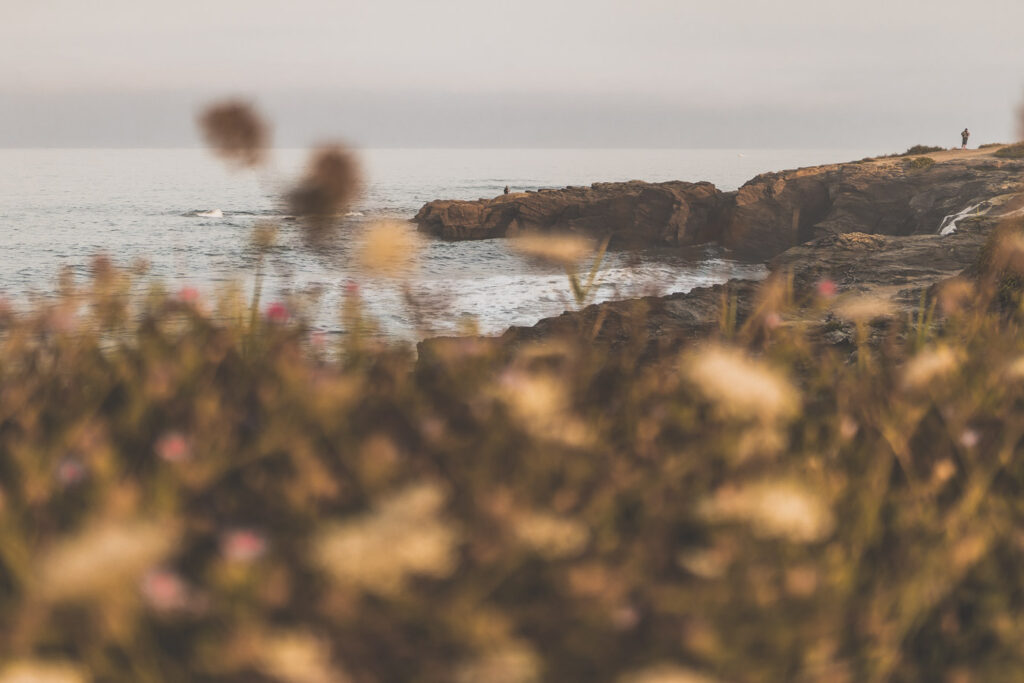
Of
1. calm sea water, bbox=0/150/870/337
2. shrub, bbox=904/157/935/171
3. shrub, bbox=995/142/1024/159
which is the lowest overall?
calm sea water, bbox=0/150/870/337

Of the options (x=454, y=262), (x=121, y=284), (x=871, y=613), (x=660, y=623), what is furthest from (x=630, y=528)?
(x=454, y=262)

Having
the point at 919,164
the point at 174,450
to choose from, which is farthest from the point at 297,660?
the point at 919,164

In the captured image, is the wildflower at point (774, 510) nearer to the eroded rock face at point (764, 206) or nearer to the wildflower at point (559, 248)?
the wildflower at point (559, 248)

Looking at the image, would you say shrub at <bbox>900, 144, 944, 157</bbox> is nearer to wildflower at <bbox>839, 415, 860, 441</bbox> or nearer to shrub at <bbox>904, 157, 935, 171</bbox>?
shrub at <bbox>904, 157, 935, 171</bbox>

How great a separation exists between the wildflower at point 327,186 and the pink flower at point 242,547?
1.33m

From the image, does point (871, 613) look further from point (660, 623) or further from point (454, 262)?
point (454, 262)

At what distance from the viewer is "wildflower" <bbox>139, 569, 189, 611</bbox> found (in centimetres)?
111

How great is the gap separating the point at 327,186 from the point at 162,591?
1601mm

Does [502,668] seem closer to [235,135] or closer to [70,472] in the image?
[70,472]

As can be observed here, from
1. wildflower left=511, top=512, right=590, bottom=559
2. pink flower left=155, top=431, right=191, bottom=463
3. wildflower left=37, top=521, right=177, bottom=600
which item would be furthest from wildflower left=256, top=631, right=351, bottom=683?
pink flower left=155, top=431, right=191, bottom=463

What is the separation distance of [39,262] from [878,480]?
50511 mm

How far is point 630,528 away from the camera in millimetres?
1687

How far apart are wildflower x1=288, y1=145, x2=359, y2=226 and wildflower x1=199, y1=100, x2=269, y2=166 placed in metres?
0.21

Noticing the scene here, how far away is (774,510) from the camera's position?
1.32 m
